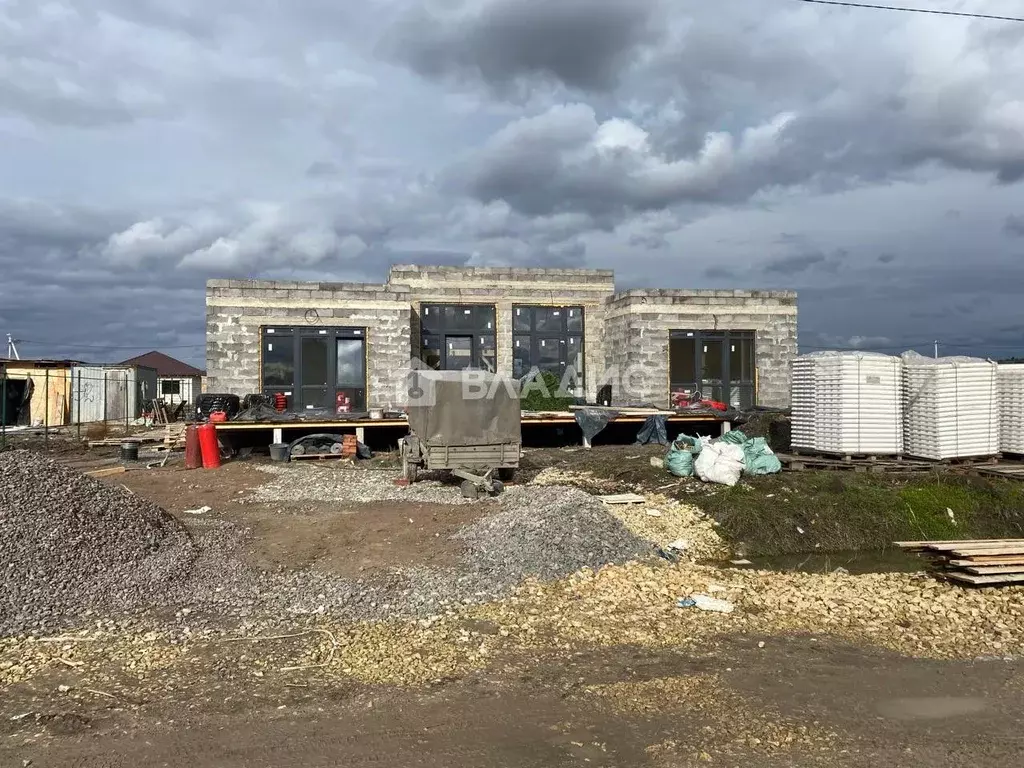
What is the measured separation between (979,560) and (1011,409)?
770 cm

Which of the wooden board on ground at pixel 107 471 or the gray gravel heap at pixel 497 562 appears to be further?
the wooden board on ground at pixel 107 471

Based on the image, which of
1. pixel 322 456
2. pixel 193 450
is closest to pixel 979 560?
pixel 322 456

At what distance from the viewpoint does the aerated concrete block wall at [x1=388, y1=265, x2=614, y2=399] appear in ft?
80.2

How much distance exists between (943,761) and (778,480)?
30.5ft

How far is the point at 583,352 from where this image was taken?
25422mm

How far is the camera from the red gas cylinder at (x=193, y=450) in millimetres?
17078

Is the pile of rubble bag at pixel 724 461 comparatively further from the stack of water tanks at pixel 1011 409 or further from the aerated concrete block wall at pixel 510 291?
the aerated concrete block wall at pixel 510 291

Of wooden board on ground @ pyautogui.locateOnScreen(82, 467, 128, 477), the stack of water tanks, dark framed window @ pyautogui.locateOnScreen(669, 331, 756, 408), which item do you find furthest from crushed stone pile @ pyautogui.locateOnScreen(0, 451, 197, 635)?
dark framed window @ pyautogui.locateOnScreen(669, 331, 756, 408)

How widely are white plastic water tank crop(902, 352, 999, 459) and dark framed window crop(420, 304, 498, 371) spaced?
43.1 ft

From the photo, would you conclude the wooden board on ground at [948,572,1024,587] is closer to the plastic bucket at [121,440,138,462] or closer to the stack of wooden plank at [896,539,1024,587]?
the stack of wooden plank at [896,539,1024,587]

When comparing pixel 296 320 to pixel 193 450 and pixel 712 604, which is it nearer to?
pixel 193 450

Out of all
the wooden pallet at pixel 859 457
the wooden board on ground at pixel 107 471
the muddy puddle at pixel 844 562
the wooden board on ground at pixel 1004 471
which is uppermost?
the wooden pallet at pixel 859 457

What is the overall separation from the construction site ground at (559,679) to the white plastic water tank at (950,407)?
602 centimetres

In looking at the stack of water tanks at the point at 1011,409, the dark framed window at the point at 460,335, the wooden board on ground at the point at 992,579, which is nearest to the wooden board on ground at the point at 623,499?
the wooden board on ground at the point at 992,579
